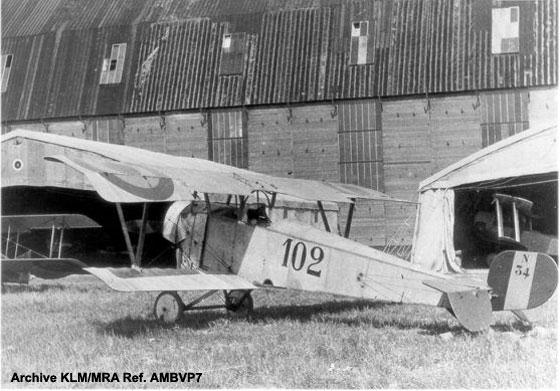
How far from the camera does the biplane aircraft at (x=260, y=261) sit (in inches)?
355

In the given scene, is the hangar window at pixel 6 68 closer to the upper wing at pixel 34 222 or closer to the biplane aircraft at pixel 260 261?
the upper wing at pixel 34 222

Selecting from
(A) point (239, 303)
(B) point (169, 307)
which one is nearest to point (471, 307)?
(B) point (169, 307)

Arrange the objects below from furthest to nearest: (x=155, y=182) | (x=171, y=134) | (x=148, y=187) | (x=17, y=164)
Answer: (x=171, y=134) → (x=17, y=164) → (x=155, y=182) → (x=148, y=187)

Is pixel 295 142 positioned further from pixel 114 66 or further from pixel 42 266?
pixel 42 266

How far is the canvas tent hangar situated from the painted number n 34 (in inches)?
293

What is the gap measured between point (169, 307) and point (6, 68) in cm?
2264

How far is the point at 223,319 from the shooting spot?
11.7 meters

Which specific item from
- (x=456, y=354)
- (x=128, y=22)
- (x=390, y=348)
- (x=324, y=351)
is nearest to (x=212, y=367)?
(x=324, y=351)

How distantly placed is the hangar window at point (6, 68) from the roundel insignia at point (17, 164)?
39.0ft

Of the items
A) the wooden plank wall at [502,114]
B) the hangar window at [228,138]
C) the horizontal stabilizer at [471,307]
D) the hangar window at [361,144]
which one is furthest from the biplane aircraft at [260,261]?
the hangar window at [228,138]

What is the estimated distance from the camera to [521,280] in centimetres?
904

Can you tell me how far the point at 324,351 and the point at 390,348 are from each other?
31.0 inches

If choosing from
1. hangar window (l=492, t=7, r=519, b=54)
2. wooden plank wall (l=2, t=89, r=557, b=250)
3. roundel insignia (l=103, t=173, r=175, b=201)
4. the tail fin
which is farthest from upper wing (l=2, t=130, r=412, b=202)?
hangar window (l=492, t=7, r=519, b=54)

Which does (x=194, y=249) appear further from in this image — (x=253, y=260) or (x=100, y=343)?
(x=100, y=343)
